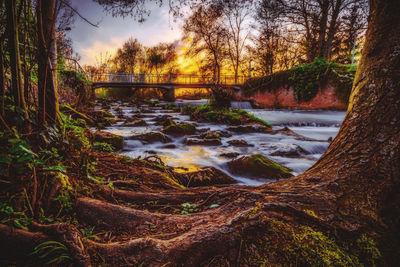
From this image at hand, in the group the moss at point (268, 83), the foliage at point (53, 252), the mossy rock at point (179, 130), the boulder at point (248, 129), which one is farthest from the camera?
the moss at point (268, 83)

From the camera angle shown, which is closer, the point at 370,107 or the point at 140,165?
the point at 370,107

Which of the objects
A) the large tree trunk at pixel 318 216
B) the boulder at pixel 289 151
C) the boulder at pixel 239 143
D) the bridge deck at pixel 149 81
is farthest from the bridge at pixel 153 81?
the large tree trunk at pixel 318 216

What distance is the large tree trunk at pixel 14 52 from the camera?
1.62m

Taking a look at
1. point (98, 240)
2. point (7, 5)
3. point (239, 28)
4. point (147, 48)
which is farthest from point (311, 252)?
point (147, 48)

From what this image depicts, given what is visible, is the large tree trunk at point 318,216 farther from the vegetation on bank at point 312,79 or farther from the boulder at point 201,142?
the vegetation on bank at point 312,79

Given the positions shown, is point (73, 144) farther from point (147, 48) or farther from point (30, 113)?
point (147, 48)

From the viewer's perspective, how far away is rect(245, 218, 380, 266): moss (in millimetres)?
1150

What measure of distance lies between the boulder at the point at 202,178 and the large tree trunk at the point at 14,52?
1.92 meters

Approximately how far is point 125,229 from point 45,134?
4.00ft

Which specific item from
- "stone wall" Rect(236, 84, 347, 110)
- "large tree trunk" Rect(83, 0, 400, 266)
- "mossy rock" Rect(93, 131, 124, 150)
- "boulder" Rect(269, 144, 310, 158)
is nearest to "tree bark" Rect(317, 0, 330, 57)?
"stone wall" Rect(236, 84, 347, 110)

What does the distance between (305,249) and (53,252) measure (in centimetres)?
139

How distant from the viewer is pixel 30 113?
1928 millimetres

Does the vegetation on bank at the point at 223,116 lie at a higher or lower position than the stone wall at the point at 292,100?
lower

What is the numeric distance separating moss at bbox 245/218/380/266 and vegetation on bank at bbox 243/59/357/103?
46.5ft
